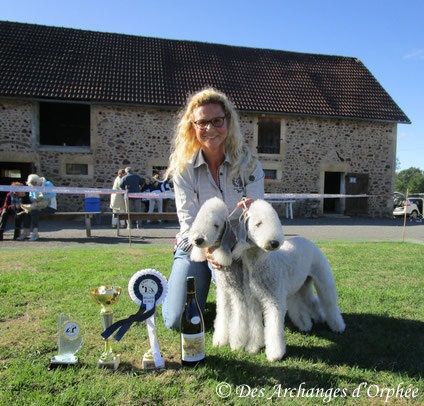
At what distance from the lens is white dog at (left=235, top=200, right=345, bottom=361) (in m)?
2.12

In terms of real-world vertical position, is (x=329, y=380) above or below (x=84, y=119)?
below

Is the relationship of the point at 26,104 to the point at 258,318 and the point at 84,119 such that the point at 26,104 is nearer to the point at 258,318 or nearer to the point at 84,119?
the point at 84,119

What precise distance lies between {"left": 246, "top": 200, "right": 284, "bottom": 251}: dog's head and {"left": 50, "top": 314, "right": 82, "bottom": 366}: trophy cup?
1160 mm

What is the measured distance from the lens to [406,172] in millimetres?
76438

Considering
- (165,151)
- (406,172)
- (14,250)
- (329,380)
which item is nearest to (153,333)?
Result: (329,380)

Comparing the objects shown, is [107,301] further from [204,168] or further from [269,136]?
[269,136]

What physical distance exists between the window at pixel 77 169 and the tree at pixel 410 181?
145 ft

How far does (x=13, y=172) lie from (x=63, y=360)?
1711 centimetres

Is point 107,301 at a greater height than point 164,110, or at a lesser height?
lesser

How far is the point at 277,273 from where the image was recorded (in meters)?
2.46

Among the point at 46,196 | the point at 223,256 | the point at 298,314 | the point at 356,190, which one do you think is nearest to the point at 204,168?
the point at 223,256

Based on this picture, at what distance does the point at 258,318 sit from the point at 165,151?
40.5 feet

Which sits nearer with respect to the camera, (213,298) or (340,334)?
(340,334)

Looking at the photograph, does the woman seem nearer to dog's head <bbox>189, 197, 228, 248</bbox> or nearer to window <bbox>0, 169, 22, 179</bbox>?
dog's head <bbox>189, 197, 228, 248</bbox>
